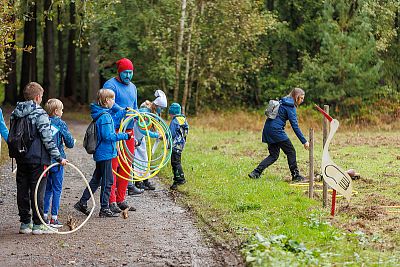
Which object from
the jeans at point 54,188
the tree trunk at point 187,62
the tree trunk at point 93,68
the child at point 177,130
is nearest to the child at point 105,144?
the jeans at point 54,188

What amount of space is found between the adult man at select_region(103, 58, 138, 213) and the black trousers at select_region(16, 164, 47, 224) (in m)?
1.65

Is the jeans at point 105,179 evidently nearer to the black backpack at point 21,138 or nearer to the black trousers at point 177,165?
the black backpack at point 21,138

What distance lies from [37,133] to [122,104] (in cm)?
247

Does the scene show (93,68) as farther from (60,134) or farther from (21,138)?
(21,138)

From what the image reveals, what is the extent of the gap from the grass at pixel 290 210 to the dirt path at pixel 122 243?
37cm

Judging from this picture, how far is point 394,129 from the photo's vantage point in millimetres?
28797

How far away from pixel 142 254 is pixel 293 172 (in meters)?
6.27

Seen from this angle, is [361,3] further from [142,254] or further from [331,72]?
[142,254]

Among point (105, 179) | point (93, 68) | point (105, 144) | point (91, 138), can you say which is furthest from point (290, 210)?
point (93, 68)

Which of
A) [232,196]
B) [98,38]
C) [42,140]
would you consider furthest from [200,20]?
[42,140]

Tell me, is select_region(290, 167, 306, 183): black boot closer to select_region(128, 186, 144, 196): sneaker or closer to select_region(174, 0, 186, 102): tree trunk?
select_region(128, 186, 144, 196): sneaker

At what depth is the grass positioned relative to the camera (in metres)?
8.30

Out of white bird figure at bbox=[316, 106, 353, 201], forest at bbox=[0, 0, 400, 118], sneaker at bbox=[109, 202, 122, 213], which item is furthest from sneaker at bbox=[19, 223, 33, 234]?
forest at bbox=[0, 0, 400, 118]

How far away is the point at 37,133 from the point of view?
9.69 meters
